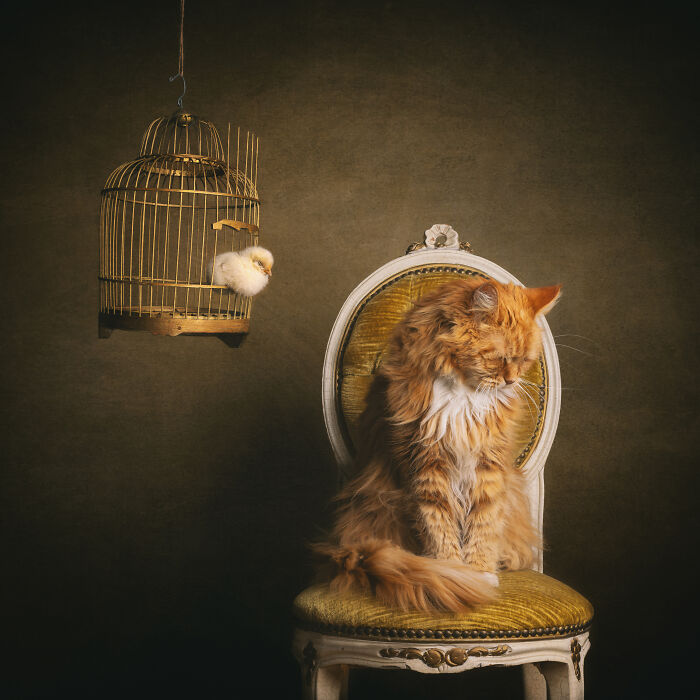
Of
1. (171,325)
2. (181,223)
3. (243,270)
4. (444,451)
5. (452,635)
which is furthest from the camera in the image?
(181,223)

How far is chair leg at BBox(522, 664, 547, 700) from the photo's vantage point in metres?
1.83

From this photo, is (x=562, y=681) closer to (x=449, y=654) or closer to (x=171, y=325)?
(x=449, y=654)

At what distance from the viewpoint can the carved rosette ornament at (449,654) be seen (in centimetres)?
139

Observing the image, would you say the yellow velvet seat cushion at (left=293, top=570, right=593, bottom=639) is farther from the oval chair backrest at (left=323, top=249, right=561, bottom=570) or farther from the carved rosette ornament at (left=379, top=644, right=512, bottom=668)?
the oval chair backrest at (left=323, top=249, right=561, bottom=570)

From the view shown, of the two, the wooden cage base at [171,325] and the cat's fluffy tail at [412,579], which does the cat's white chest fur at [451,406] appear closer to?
the cat's fluffy tail at [412,579]

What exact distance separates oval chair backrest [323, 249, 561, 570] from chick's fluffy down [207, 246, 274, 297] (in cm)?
24

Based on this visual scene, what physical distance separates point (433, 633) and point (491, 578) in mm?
167

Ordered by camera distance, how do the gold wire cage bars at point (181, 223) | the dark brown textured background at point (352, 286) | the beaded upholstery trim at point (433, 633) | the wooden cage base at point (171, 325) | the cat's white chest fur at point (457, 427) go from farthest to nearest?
the dark brown textured background at point (352, 286), the gold wire cage bars at point (181, 223), the wooden cage base at point (171, 325), the cat's white chest fur at point (457, 427), the beaded upholstery trim at point (433, 633)

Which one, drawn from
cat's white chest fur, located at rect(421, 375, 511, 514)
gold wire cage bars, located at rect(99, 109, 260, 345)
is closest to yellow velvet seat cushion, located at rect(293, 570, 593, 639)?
cat's white chest fur, located at rect(421, 375, 511, 514)

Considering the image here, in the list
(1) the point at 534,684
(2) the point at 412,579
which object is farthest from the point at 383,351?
(1) the point at 534,684

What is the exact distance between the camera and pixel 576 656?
1471mm

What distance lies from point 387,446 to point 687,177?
1.50 meters

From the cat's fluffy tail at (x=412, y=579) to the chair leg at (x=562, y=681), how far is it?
0.70 feet

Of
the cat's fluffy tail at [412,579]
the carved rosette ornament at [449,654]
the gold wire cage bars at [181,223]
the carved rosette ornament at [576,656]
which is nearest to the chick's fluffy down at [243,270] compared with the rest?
the gold wire cage bars at [181,223]
